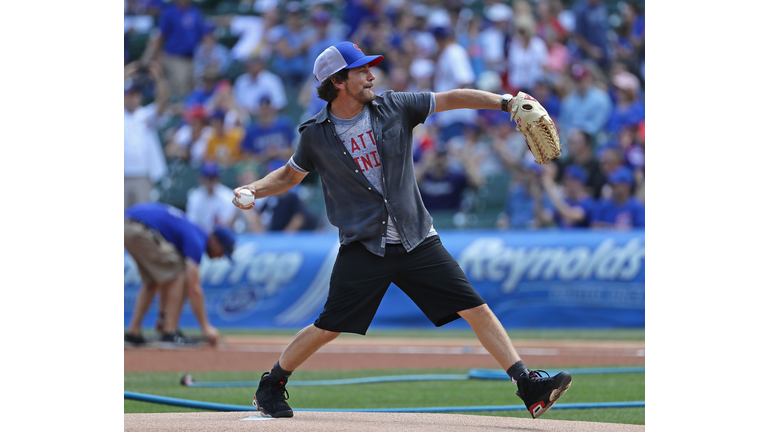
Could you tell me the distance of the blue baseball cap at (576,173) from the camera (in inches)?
476

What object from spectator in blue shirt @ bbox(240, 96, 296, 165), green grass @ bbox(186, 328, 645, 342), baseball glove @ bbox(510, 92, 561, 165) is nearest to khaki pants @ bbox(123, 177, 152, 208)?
spectator in blue shirt @ bbox(240, 96, 296, 165)

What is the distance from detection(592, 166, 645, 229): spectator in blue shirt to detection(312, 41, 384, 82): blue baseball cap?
301 inches

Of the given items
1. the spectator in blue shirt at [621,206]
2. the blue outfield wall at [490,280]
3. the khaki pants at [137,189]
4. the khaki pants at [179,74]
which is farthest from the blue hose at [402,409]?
the khaki pants at [179,74]

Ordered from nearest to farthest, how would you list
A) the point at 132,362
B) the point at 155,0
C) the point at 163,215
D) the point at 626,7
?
1. the point at 132,362
2. the point at 163,215
3. the point at 626,7
4. the point at 155,0

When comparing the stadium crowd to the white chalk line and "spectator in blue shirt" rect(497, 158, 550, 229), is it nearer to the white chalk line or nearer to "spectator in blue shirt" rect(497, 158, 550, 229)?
"spectator in blue shirt" rect(497, 158, 550, 229)

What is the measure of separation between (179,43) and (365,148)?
594 inches

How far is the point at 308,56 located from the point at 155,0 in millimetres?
6275

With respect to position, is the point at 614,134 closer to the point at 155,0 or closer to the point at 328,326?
the point at 328,326

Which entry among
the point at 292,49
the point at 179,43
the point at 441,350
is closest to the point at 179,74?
the point at 179,43

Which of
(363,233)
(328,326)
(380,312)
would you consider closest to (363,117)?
(363,233)

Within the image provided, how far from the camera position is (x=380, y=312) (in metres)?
12.5

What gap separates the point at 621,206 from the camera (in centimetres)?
1165

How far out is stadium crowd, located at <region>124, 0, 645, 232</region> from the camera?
41.4ft

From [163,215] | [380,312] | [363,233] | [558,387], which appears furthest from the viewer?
[380,312]
